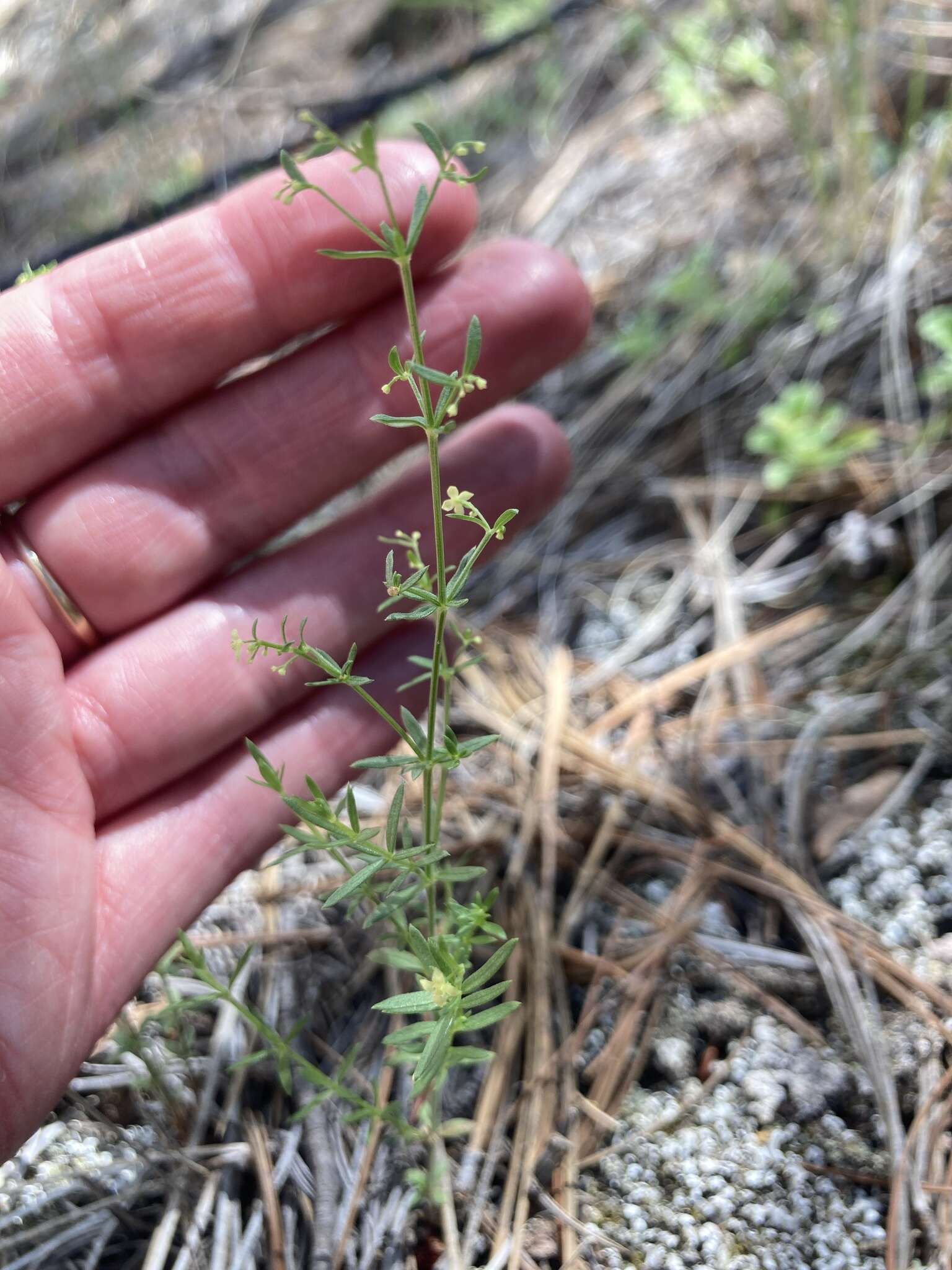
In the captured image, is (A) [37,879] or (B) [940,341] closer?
(A) [37,879]

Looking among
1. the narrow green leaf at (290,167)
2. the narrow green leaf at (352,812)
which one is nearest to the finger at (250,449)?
the narrow green leaf at (290,167)

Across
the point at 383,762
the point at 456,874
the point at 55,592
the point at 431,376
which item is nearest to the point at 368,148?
the point at 431,376

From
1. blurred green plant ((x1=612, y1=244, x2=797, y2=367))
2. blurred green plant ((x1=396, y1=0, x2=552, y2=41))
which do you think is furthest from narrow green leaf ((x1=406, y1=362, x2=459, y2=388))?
blurred green plant ((x1=396, y1=0, x2=552, y2=41))

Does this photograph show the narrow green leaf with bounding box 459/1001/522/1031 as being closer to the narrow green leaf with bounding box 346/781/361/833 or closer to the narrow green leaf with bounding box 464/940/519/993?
the narrow green leaf with bounding box 464/940/519/993

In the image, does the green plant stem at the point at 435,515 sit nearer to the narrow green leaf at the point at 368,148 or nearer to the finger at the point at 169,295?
the narrow green leaf at the point at 368,148

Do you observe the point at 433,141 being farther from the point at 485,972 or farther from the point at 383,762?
the point at 485,972

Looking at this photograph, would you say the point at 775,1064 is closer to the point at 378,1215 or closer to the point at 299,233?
the point at 378,1215

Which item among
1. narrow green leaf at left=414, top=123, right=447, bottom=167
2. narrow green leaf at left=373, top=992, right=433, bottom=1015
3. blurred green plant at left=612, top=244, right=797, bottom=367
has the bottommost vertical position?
narrow green leaf at left=373, top=992, right=433, bottom=1015
